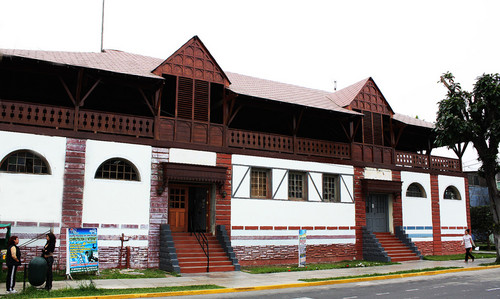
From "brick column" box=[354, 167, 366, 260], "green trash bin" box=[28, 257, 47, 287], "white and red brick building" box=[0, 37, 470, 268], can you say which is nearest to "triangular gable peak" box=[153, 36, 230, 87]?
"white and red brick building" box=[0, 37, 470, 268]

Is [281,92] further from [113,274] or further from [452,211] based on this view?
[452,211]

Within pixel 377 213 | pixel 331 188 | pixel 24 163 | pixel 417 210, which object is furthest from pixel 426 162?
pixel 24 163

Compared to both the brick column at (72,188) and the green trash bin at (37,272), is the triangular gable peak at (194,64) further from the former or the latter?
the green trash bin at (37,272)

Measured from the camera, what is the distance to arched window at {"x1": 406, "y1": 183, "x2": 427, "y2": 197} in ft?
88.6

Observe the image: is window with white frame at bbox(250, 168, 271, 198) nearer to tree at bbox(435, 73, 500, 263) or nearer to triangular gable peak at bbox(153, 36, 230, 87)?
triangular gable peak at bbox(153, 36, 230, 87)

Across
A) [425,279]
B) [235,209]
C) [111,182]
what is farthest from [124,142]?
[425,279]

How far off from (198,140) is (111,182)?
422 centimetres

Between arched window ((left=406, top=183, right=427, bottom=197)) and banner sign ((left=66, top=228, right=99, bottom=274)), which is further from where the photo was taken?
arched window ((left=406, top=183, right=427, bottom=197))

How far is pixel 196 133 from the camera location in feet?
66.2

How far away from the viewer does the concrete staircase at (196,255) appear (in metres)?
17.9

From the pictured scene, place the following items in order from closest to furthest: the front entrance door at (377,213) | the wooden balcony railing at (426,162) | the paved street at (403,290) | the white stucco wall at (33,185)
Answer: the paved street at (403,290) → the white stucco wall at (33,185) → the front entrance door at (377,213) → the wooden balcony railing at (426,162)

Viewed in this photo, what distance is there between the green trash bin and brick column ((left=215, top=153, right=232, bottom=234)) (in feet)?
28.3

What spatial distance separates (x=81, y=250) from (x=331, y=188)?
13.3 meters

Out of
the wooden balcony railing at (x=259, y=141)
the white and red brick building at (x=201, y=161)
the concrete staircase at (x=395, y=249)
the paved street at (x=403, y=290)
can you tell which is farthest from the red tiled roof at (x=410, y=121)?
the paved street at (x=403, y=290)
